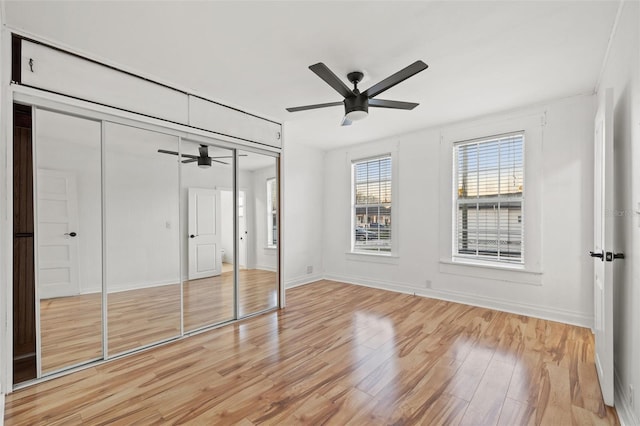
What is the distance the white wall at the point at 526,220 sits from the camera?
3680 mm

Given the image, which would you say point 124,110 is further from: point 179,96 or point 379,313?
point 379,313

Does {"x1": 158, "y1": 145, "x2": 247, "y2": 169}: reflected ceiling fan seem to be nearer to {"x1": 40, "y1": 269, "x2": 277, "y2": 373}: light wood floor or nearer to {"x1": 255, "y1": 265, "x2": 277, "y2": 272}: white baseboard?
{"x1": 40, "y1": 269, "x2": 277, "y2": 373}: light wood floor

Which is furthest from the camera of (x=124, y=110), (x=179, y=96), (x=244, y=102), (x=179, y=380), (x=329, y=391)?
(x=244, y=102)

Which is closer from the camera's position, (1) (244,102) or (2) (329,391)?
→ (2) (329,391)

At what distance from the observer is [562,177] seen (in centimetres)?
379

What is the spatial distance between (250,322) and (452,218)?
11.1ft

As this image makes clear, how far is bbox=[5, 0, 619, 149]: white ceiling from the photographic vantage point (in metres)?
2.12

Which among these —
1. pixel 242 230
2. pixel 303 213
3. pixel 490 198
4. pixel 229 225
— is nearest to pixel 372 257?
pixel 303 213

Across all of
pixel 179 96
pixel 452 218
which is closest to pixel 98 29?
pixel 179 96

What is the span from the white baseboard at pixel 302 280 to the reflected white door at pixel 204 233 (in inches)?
85.6

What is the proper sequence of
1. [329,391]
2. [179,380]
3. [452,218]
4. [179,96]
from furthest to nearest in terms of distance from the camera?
[452,218] → [179,96] → [179,380] → [329,391]

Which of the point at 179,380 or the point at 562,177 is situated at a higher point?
the point at 562,177

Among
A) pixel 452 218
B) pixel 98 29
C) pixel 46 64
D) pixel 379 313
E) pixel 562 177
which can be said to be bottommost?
pixel 379 313

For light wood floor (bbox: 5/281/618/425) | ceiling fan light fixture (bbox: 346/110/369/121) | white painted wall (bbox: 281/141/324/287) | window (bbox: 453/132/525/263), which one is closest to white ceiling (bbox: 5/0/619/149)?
ceiling fan light fixture (bbox: 346/110/369/121)
